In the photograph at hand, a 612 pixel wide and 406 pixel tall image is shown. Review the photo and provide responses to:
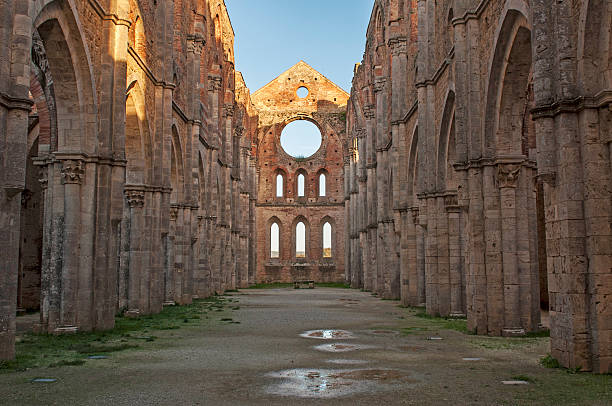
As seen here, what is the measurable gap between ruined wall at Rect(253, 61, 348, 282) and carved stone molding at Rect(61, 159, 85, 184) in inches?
1502

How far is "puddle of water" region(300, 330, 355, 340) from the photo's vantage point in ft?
41.0

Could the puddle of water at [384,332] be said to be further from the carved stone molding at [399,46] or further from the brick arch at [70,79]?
the carved stone molding at [399,46]

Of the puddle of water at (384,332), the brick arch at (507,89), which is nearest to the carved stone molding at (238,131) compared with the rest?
the puddle of water at (384,332)

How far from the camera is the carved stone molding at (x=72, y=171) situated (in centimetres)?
1305

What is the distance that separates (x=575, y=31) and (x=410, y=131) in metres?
14.6

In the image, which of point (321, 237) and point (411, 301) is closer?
point (411, 301)

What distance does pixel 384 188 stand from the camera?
30000 millimetres

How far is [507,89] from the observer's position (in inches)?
506

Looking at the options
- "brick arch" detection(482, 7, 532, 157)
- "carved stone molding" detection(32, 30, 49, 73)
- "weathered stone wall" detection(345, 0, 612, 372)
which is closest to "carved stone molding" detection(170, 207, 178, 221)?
"weathered stone wall" detection(345, 0, 612, 372)

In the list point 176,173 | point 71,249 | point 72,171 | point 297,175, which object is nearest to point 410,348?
point 71,249

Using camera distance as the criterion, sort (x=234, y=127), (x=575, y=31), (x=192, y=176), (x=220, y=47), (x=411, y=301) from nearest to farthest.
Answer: (x=575, y=31) → (x=411, y=301) → (x=192, y=176) → (x=220, y=47) → (x=234, y=127)

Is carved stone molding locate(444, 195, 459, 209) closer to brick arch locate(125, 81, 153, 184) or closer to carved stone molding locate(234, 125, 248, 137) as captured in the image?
brick arch locate(125, 81, 153, 184)

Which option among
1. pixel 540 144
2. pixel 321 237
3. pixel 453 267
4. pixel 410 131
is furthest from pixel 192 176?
pixel 321 237

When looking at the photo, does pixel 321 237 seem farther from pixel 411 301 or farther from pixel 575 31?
pixel 575 31
